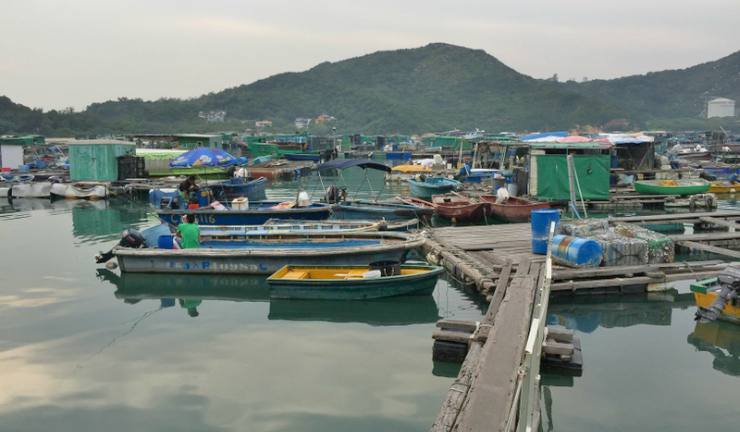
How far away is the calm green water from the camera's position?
303 inches

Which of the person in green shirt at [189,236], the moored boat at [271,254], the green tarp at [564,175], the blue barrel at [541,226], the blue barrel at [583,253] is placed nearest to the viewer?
the blue barrel at [583,253]

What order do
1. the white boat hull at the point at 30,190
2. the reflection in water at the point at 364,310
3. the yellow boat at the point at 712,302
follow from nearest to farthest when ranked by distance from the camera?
1. the yellow boat at the point at 712,302
2. the reflection in water at the point at 364,310
3. the white boat hull at the point at 30,190

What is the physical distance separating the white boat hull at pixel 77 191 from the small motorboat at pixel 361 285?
2358cm

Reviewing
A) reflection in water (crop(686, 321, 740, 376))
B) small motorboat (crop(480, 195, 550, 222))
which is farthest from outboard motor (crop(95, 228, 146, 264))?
reflection in water (crop(686, 321, 740, 376))

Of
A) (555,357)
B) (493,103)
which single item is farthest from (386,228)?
(493,103)

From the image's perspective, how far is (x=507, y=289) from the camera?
10430mm

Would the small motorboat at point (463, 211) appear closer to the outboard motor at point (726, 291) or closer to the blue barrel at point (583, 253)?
the blue barrel at point (583, 253)

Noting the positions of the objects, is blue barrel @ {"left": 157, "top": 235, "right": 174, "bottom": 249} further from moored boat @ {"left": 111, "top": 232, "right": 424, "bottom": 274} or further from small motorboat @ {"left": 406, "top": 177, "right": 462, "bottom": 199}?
small motorboat @ {"left": 406, "top": 177, "right": 462, "bottom": 199}

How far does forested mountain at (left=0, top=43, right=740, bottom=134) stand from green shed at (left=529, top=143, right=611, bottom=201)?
3409 inches

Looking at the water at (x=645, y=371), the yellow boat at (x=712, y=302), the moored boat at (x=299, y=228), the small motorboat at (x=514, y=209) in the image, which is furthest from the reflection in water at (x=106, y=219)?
the yellow boat at (x=712, y=302)

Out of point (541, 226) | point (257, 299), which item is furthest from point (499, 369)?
point (257, 299)

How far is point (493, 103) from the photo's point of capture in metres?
151

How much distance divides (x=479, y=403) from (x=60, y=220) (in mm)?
23853

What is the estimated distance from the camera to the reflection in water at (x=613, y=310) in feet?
36.8
